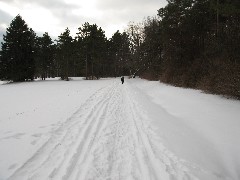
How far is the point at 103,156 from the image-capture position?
575cm

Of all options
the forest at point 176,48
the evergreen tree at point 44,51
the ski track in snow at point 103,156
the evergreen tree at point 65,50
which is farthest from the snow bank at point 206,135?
the evergreen tree at point 44,51

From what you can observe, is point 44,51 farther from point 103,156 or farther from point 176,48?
point 103,156

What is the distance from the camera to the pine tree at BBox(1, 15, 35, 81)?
41938 mm

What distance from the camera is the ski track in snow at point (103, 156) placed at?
4812mm

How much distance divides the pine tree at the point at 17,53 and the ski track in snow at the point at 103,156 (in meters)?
37.7

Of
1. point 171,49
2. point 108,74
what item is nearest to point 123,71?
point 108,74

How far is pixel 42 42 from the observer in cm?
5591

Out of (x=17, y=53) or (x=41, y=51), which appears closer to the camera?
(x=17, y=53)

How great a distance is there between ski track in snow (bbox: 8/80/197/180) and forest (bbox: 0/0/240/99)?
7384 millimetres

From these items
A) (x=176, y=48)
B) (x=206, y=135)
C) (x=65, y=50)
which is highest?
(x=65, y=50)

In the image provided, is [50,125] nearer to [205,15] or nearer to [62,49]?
[205,15]

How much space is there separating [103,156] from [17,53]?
41804 millimetres

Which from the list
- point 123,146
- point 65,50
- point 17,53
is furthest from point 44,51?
point 123,146

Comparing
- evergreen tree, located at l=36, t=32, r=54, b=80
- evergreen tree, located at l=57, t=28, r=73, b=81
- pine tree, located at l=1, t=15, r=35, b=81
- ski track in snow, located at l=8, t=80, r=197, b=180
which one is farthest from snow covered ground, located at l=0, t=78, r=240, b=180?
evergreen tree, located at l=36, t=32, r=54, b=80
